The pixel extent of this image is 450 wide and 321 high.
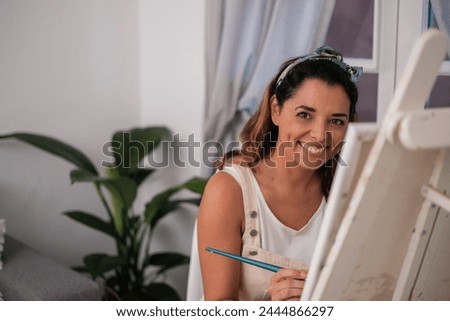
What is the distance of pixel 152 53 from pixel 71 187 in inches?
24.6

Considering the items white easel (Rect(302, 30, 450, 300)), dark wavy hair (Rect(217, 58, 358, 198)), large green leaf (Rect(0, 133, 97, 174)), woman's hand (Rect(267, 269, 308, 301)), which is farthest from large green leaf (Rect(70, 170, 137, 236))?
white easel (Rect(302, 30, 450, 300))

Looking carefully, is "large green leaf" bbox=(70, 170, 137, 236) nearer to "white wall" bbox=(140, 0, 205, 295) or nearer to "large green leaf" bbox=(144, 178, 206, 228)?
"large green leaf" bbox=(144, 178, 206, 228)

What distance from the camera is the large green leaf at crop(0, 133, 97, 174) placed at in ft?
7.23

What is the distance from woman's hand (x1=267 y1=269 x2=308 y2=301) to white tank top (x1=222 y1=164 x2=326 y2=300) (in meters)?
0.24

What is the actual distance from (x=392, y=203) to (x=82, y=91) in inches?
76.6

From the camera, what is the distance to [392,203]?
755mm

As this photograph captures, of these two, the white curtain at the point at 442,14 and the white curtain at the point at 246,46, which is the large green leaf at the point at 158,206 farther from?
the white curtain at the point at 442,14

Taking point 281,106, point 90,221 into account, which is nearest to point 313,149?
point 281,106

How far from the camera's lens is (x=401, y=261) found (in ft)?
2.71

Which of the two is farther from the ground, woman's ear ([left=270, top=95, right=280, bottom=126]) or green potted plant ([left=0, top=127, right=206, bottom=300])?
woman's ear ([left=270, top=95, right=280, bottom=126])

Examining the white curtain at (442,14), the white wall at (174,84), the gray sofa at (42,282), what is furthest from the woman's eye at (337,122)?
the white wall at (174,84)

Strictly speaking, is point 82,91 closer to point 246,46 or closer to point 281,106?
point 246,46

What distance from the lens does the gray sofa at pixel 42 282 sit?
1735 mm
